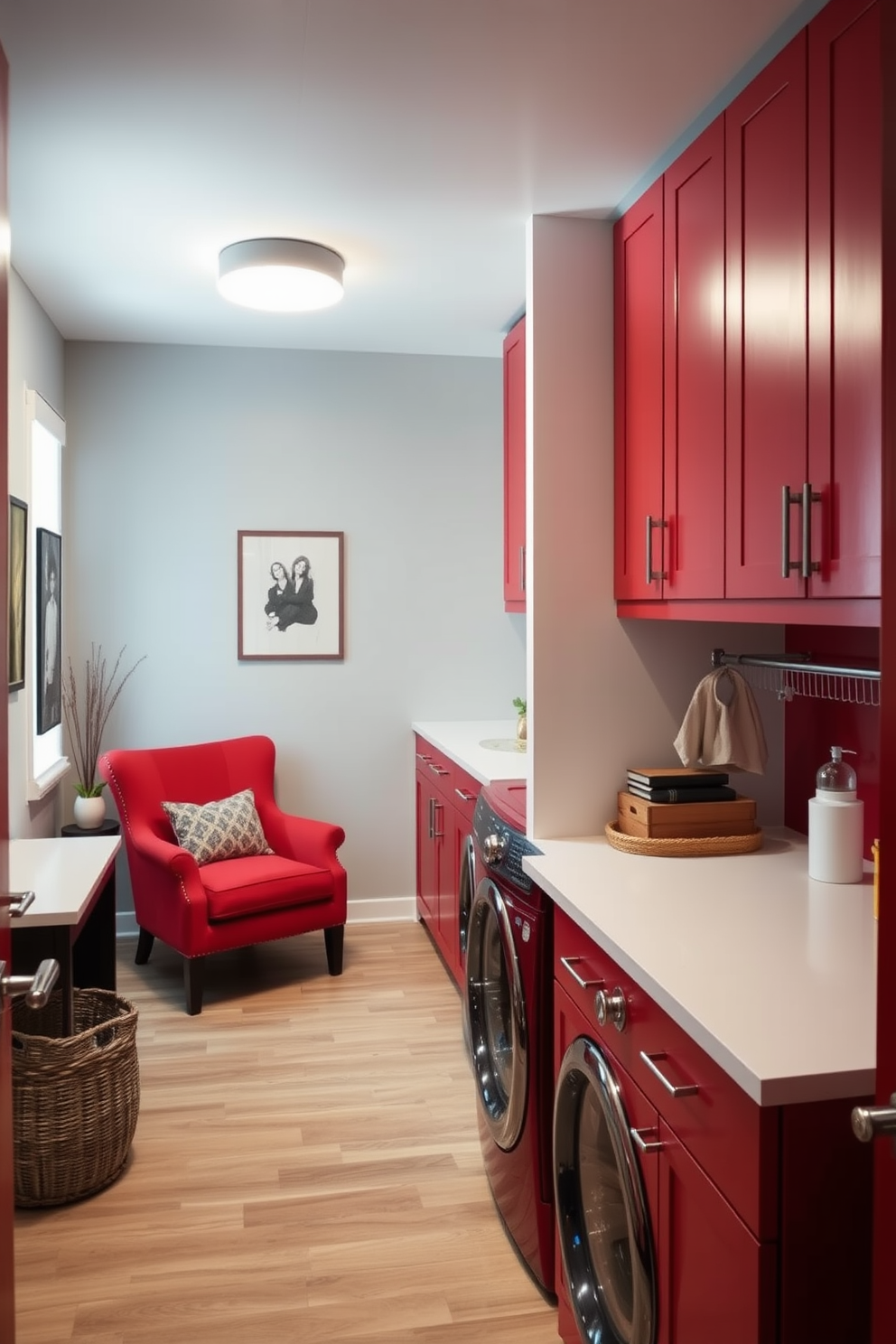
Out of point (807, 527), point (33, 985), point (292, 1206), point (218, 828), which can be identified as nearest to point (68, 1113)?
point (292, 1206)

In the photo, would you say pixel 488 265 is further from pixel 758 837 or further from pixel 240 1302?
pixel 240 1302

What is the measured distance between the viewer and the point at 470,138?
2.37 meters

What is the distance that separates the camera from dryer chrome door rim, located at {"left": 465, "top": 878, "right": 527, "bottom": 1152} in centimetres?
225

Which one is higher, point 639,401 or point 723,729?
point 639,401

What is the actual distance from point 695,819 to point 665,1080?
39.1 inches

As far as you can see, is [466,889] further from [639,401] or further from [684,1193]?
[684,1193]

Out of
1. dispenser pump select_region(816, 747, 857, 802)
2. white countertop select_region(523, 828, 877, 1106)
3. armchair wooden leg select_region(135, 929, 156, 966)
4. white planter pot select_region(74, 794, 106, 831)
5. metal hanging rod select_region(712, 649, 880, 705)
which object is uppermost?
metal hanging rod select_region(712, 649, 880, 705)

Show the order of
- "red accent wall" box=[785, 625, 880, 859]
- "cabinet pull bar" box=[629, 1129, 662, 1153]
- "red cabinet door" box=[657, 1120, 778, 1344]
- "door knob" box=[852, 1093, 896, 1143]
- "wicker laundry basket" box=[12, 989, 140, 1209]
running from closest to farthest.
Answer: "door knob" box=[852, 1093, 896, 1143] < "red cabinet door" box=[657, 1120, 778, 1344] < "cabinet pull bar" box=[629, 1129, 662, 1153] < "red accent wall" box=[785, 625, 880, 859] < "wicker laundry basket" box=[12, 989, 140, 1209]

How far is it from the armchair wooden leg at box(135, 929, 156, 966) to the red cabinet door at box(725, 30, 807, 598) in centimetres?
299

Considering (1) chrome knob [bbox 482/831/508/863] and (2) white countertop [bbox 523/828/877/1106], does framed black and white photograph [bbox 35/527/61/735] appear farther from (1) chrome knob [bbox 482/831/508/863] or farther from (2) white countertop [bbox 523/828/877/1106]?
(2) white countertop [bbox 523/828/877/1106]

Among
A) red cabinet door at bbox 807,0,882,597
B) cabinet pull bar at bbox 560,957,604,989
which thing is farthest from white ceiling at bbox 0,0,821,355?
cabinet pull bar at bbox 560,957,604,989

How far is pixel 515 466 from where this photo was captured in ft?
12.8

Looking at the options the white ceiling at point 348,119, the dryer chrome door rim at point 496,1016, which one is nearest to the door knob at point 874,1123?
the dryer chrome door rim at point 496,1016

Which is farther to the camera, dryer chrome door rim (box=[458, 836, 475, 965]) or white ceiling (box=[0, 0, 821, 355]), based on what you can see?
dryer chrome door rim (box=[458, 836, 475, 965])
